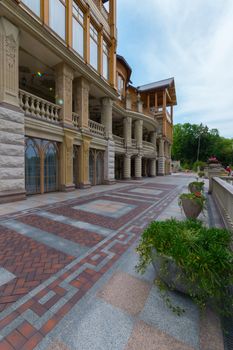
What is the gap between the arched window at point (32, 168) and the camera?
9.02 m

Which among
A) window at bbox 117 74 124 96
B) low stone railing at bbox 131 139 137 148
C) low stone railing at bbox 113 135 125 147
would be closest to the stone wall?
low stone railing at bbox 113 135 125 147

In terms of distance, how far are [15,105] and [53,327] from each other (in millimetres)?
8533

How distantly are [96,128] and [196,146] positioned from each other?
52.0 m

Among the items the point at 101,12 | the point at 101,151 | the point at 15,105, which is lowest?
the point at 101,151

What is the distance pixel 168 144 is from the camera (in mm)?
34656

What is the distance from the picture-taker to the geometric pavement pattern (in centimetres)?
191

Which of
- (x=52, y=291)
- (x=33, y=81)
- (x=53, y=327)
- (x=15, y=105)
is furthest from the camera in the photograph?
(x=33, y=81)

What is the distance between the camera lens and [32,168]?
30.5ft

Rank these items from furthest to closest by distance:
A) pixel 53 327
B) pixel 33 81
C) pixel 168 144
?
pixel 168 144
pixel 33 81
pixel 53 327

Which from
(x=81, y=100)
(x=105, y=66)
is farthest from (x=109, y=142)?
(x=105, y=66)

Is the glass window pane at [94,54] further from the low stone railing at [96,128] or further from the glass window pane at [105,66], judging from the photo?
the low stone railing at [96,128]

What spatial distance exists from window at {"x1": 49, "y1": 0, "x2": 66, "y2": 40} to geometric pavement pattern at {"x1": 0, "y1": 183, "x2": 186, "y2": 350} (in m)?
10.3

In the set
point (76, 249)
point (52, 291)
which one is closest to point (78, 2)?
point (76, 249)

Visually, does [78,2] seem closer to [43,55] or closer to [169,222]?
[43,55]
